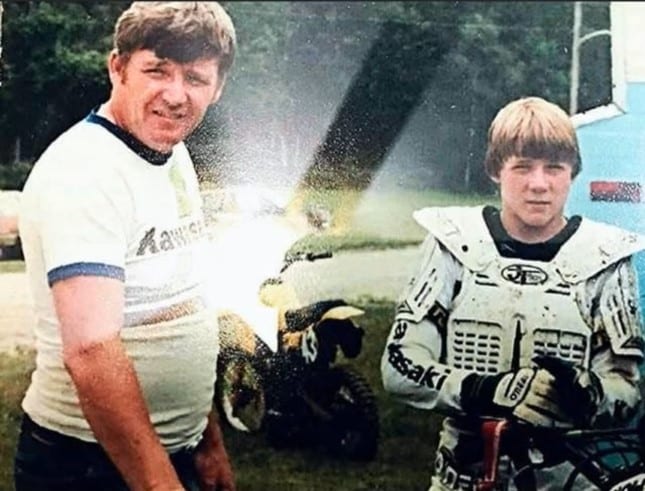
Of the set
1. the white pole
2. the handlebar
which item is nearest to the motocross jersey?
the handlebar

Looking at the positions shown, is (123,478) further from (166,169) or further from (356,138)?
(356,138)

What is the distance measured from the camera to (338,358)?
2.68 m

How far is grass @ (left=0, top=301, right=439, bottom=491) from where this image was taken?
272 cm

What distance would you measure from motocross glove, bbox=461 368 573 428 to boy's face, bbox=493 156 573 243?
1.12 ft

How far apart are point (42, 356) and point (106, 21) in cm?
83

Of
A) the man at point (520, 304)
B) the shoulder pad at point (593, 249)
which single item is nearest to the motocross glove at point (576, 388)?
the man at point (520, 304)

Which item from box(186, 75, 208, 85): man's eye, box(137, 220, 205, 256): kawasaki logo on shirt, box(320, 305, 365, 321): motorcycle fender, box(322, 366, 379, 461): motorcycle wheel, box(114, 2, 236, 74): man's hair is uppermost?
box(114, 2, 236, 74): man's hair

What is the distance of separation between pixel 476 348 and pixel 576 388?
268 millimetres

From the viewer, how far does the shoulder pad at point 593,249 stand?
2.71m

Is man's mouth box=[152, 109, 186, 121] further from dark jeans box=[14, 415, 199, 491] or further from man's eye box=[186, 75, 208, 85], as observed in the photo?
dark jeans box=[14, 415, 199, 491]

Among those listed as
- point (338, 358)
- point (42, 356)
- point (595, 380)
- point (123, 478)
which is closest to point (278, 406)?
point (338, 358)

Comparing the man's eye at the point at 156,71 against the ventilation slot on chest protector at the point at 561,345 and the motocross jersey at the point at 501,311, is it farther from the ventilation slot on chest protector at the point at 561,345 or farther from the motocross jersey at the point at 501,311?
the ventilation slot on chest protector at the point at 561,345

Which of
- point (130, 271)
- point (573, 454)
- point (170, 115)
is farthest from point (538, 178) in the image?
point (130, 271)

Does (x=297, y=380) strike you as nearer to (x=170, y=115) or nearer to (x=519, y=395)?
(x=519, y=395)
